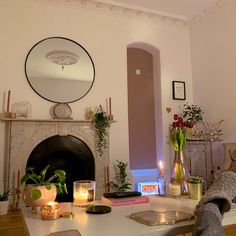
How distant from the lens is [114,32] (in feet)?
13.5

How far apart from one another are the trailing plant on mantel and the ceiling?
1888 mm

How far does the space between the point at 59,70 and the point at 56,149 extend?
1.16 metres

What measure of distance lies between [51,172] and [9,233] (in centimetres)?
116

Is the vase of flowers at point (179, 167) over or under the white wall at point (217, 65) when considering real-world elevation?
under

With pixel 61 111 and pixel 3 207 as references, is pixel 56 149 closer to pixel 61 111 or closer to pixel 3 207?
pixel 61 111

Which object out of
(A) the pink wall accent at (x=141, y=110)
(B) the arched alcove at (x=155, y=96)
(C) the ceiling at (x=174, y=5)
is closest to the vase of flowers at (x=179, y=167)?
(B) the arched alcove at (x=155, y=96)

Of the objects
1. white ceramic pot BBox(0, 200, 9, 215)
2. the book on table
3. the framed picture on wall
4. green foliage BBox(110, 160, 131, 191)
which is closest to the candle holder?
the book on table

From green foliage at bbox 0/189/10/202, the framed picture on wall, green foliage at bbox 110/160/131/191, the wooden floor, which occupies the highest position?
the framed picture on wall

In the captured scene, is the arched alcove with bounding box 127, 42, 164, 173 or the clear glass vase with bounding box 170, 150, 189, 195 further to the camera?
the arched alcove with bounding box 127, 42, 164, 173

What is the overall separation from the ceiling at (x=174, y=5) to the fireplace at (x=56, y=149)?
213cm

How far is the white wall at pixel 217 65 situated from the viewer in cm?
381

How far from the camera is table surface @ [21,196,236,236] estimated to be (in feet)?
3.10

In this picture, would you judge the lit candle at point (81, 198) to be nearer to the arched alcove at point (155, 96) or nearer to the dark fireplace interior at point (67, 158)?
the dark fireplace interior at point (67, 158)

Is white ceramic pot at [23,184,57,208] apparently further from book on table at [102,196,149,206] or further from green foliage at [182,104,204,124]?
green foliage at [182,104,204,124]
